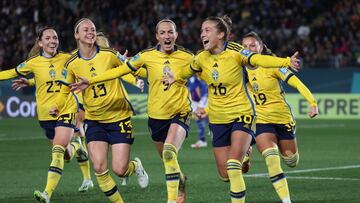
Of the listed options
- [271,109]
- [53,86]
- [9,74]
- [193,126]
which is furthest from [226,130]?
[193,126]

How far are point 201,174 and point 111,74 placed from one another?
5203mm

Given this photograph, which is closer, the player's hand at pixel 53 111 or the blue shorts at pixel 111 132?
the blue shorts at pixel 111 132

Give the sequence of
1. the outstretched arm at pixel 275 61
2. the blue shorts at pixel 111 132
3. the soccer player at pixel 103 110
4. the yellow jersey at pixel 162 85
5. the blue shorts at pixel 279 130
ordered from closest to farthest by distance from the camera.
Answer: the outstretched arm at pixel 275 61
the soccer player at pixel 103 110
the blue shorts at pixel 111 132
the yellow jersey at pixel 162 85
the blue shorts at pixel 279 130

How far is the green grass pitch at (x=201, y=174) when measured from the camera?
41.0 ft

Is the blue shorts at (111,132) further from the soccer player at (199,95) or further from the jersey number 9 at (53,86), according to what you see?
the soccer player at (199,95)

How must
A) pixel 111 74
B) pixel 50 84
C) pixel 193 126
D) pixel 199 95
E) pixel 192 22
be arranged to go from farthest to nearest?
pixel 192 22 < pixel 193 126 < pixel 199 95 < pixel 50 84 < pixel 111 74

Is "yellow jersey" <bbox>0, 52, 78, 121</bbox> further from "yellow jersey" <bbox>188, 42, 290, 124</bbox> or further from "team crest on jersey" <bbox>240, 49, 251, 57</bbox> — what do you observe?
"team crest on jersey" <bbox>240, 49, 251, 57</bbox>

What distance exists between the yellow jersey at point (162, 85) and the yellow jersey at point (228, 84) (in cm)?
98

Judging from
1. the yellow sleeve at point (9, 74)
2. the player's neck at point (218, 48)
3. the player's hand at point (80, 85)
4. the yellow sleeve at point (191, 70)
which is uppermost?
the player's neck at point (218, 48)

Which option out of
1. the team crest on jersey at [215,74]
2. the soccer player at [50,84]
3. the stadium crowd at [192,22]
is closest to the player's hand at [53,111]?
the soccer player at [50,84]

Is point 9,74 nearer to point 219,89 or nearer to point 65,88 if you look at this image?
point 65,88

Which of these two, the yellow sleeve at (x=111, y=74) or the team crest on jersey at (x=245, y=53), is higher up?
the team crest on jersey at (x=245, y=53)

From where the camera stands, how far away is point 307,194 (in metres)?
12.6

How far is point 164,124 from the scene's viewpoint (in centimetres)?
1142
